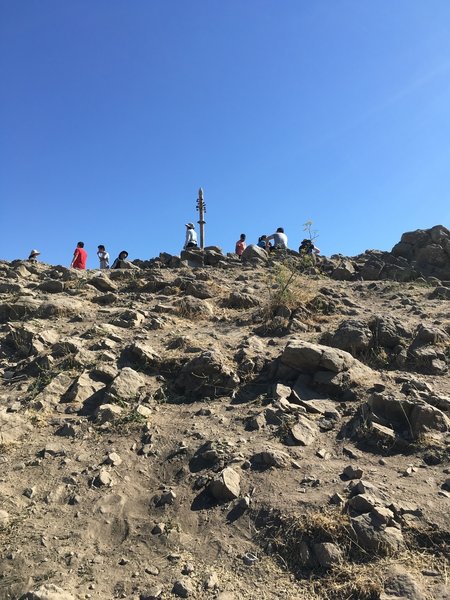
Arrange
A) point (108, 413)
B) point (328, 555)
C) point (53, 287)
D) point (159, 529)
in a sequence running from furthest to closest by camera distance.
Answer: point (53, 287) < point (108, 413) < point (159, 529) < point (328, 555)

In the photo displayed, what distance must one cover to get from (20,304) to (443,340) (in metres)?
5.26

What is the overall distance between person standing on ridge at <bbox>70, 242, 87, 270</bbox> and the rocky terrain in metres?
4.42

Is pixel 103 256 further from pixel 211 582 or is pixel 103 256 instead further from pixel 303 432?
pixel 211 582

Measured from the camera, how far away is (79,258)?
11.6m

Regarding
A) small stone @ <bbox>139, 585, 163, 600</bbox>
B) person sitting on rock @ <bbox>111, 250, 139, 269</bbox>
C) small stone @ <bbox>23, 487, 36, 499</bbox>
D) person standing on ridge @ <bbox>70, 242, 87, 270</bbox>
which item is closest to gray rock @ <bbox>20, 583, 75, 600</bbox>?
small stone @ <bbox>139, 585, 163, 600</bbox>

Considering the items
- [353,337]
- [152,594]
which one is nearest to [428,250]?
[353,337]

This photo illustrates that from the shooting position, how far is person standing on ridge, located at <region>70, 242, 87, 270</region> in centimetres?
1154

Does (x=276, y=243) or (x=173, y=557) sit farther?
(x=276, y=243)

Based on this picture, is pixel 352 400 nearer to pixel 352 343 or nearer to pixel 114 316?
pixel 352 343

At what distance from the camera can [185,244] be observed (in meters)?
13.6

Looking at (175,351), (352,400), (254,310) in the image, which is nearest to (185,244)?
(254,310)

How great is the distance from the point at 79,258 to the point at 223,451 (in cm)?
859

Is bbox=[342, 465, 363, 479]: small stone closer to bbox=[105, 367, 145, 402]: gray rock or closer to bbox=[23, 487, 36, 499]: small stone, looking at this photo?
bbox=[105, 367, 145, 402]: gray rock

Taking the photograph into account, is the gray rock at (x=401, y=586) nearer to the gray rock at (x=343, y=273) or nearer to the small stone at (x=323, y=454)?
the small stone at (x=323, y=454)
